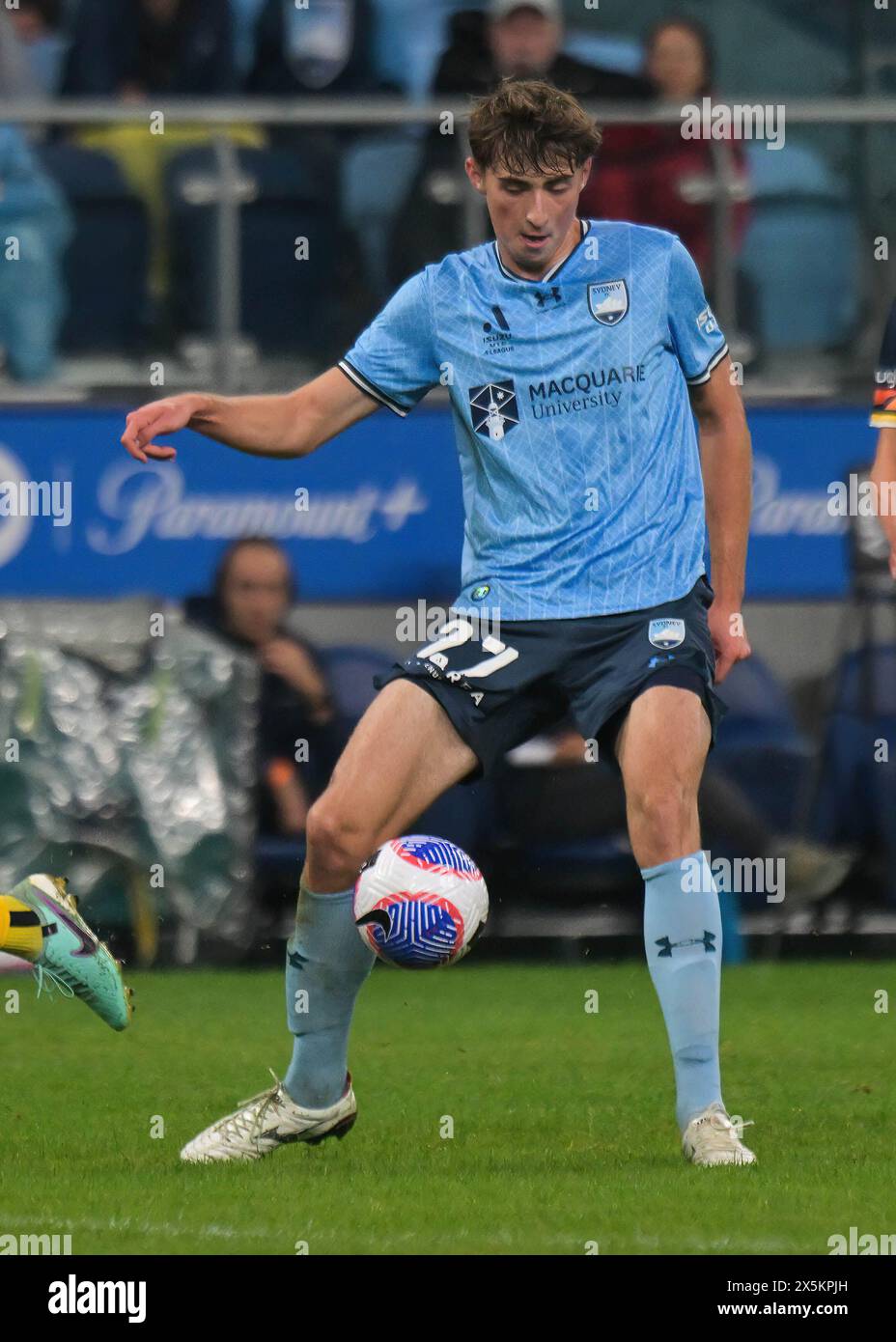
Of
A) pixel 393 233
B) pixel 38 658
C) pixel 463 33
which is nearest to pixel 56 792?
pixel 38 658

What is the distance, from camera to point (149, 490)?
10328 millimetres

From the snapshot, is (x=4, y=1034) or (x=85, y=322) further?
(x=85, y=322)

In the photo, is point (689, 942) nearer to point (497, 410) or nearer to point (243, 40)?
point (497, 410)

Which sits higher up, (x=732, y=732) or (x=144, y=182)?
(x=144, y=182)

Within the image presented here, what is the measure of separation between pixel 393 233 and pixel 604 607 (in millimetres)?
5189

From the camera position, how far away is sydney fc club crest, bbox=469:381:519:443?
5820mm

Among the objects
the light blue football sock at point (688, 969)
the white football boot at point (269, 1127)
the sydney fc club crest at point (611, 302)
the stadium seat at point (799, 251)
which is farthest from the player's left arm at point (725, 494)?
the stadium seat at point (799, 251)

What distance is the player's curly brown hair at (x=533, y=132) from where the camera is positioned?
563cm

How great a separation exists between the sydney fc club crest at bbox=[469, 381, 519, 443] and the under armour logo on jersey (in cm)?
115

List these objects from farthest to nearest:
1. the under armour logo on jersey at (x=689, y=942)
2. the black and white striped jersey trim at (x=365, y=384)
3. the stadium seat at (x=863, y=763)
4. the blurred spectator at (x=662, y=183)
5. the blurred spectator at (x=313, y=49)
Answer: the blurred spectator at (x=313, y=49), the blurred spectator at (x=662, y=183), the stadium seat at (x=863, y=763), the black and white striped jersey trim at (x=365, y=384), the under armour logo on jersey at (x=689, y=942)

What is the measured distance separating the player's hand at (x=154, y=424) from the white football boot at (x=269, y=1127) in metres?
1.41

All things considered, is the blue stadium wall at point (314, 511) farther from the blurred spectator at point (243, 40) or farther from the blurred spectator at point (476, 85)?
the blurred spectator at point (243, 40)

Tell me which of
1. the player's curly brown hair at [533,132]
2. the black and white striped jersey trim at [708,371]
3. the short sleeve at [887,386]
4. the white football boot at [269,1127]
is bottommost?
the white football boot at [269,1127]
